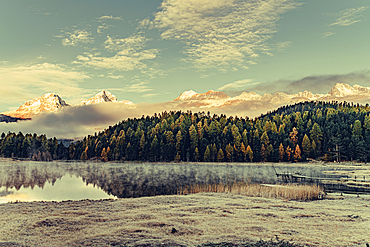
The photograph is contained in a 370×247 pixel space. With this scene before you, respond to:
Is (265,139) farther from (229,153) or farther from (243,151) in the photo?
(229,153)

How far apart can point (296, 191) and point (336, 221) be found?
51.3 ft

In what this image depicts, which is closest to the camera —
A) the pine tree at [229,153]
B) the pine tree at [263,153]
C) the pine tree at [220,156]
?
the pine tree at [220,156]

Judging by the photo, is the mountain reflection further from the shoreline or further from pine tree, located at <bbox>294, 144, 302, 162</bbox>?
pine tree, located at <bbox>294, 144, 302, 162</bbox>

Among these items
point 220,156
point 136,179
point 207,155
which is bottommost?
point 136,179

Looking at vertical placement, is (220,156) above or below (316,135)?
below

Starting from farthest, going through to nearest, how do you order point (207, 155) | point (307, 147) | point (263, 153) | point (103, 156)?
1. point (103, 156)
2. point (207, 155)
3. point (263, 153)
4. point (307, 147)

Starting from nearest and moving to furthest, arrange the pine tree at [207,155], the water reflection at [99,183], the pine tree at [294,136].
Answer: the water reflection at [99,183]
the pine tree at [207,155]
the pine tree at [294,136]

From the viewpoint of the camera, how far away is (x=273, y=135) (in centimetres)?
17450

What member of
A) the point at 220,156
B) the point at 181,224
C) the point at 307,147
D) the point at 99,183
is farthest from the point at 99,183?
the point at 307,147

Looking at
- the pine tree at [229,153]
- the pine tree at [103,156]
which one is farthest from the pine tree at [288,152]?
the pine tree at [103,156]

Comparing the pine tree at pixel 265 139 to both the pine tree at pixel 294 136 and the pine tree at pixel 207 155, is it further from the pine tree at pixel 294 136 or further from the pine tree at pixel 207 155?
the pine tree at pixel 207 155

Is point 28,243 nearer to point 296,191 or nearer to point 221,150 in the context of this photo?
point 296,191

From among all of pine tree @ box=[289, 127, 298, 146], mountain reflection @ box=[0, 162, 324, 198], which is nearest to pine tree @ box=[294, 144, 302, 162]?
pine tree @ box=[289, 127, 298, 146]

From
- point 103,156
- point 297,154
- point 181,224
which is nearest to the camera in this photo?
point 181,224
